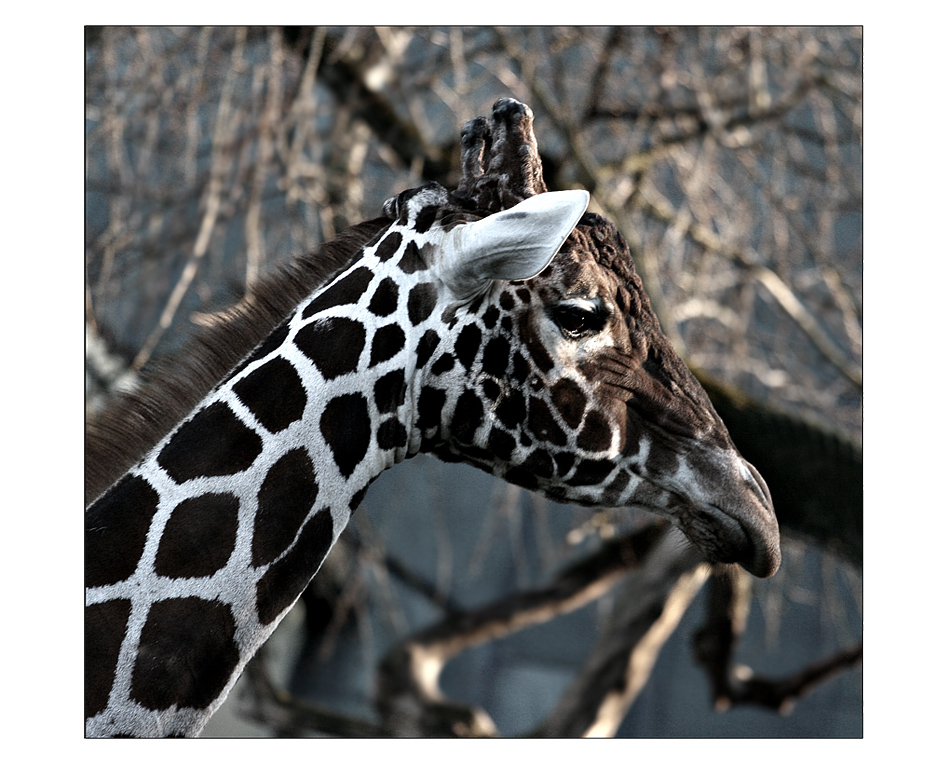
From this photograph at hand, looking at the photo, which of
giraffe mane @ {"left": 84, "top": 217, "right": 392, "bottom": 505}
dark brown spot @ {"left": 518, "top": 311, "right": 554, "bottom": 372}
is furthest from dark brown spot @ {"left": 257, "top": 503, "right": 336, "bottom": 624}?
dark brown spot @ {"left": 518, "top": 311, "right": 554, "bottom": 372}

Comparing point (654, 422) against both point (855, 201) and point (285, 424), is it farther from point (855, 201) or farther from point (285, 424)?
point (855, 201)

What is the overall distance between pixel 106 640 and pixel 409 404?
0.43m

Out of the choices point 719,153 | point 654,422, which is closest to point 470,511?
point 719,153

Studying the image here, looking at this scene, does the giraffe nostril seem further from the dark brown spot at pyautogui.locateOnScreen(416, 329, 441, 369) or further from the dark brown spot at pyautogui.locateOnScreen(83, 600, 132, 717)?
the dark brown spot at pyautogui.locateOnScreen(83, 600, 132, 717)

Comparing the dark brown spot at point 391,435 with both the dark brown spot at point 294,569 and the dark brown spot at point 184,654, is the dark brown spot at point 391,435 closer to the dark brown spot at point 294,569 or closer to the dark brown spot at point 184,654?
the dark brown spot at point 294,569

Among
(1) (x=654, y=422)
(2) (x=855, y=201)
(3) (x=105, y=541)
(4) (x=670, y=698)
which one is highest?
(2) (x=855, y=201)

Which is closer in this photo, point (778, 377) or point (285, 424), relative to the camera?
point (285, 424)

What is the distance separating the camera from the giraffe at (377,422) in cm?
101

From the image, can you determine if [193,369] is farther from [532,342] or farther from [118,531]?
[532,342]

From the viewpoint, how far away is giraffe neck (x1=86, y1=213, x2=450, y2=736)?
39.4 inches

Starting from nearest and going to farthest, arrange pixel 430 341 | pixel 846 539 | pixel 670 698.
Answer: pixel 430 341
pixel 846 539
pixel 670 698

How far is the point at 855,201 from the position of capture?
309 centimetres

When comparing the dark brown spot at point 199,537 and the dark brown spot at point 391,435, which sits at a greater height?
the dark brown spot at point 391,435

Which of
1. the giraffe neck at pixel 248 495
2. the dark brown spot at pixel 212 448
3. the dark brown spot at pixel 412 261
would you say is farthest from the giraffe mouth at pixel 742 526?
the dark brown spot at pixel 212 448
